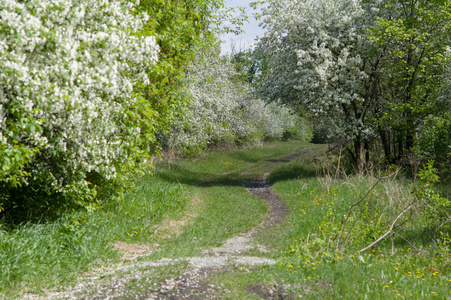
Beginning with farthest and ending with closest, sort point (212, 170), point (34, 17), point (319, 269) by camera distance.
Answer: point (212, 170) < point (319, 269) < point (34, 17)

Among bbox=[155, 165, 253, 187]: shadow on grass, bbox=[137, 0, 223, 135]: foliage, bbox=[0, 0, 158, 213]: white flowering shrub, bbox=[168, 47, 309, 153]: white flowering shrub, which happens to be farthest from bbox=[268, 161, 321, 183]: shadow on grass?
bbox=[0, 0, 158, 213]: white flowering shrub

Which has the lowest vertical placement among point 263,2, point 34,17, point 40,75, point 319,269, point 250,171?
point 250,171

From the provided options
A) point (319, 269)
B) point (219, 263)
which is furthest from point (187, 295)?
point (319, 269)

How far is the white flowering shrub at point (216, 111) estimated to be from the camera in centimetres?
2298

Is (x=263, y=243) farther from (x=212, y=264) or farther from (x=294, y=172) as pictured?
(x=294, y=172)

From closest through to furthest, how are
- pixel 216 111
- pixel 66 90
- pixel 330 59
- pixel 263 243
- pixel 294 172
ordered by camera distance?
pixel 66 90
pixel 263 243
pixel 330 59
pixel 294 172
pixel 216 111

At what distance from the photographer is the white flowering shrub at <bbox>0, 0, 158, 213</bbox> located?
5.81 m

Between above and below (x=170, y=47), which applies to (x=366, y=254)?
below

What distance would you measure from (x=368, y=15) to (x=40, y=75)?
53.0 feet

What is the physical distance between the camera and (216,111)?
91.2 feet

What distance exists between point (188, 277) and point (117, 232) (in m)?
3.26

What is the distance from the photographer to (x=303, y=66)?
59.5 ft

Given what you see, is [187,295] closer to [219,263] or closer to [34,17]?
[219,263]

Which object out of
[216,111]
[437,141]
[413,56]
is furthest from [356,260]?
[216,111]
